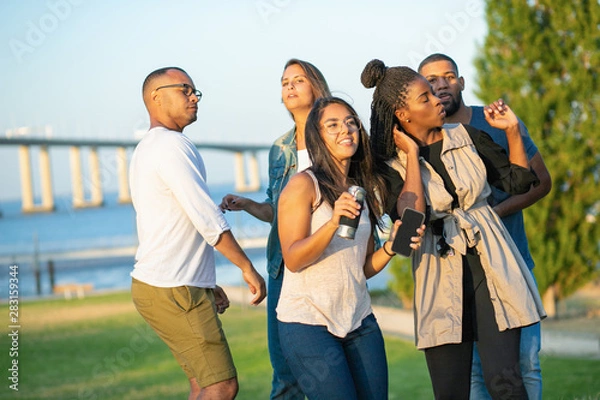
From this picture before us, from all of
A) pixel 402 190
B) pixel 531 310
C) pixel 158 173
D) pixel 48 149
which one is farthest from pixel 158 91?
pixel 48 149

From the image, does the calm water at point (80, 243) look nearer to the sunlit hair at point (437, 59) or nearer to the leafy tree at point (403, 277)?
the leafy tree at point (403, 277)

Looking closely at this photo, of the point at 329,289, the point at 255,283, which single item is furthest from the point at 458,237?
the point at 255,283

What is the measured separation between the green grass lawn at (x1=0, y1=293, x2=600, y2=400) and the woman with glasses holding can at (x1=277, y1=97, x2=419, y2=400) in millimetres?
2733

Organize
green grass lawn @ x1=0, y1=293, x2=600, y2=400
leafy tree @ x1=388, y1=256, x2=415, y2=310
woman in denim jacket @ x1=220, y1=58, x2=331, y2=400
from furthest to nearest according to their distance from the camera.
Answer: leafy tree @ x1=388, y1=256, x2=415, y2=310
green grass lawn @ x1=0, y1=293, x2=600, y2=400
woman in denim jacket @ x1=220, y1=58, x2=331, y2=400

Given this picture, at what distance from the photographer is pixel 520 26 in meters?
9.80

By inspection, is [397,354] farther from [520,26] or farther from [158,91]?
[158,91]

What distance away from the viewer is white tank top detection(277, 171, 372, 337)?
2.60m

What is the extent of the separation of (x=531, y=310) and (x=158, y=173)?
1427mm

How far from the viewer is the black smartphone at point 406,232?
2.60 meters

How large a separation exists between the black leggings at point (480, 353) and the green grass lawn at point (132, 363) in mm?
2381

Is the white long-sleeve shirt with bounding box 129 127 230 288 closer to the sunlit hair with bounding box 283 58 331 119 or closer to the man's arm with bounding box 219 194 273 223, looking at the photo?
the man's arm with bounding box 219 194 273 223

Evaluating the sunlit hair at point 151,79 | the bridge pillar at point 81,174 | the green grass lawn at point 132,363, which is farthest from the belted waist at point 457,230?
the bridge pillar at point 81,174

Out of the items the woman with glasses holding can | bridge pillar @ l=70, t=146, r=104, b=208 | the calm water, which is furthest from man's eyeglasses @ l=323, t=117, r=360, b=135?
bridge pillar @ l=70, t=146, r=104, b=208

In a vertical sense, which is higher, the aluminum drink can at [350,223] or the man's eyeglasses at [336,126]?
the man's eyeglasses at [336,126]
